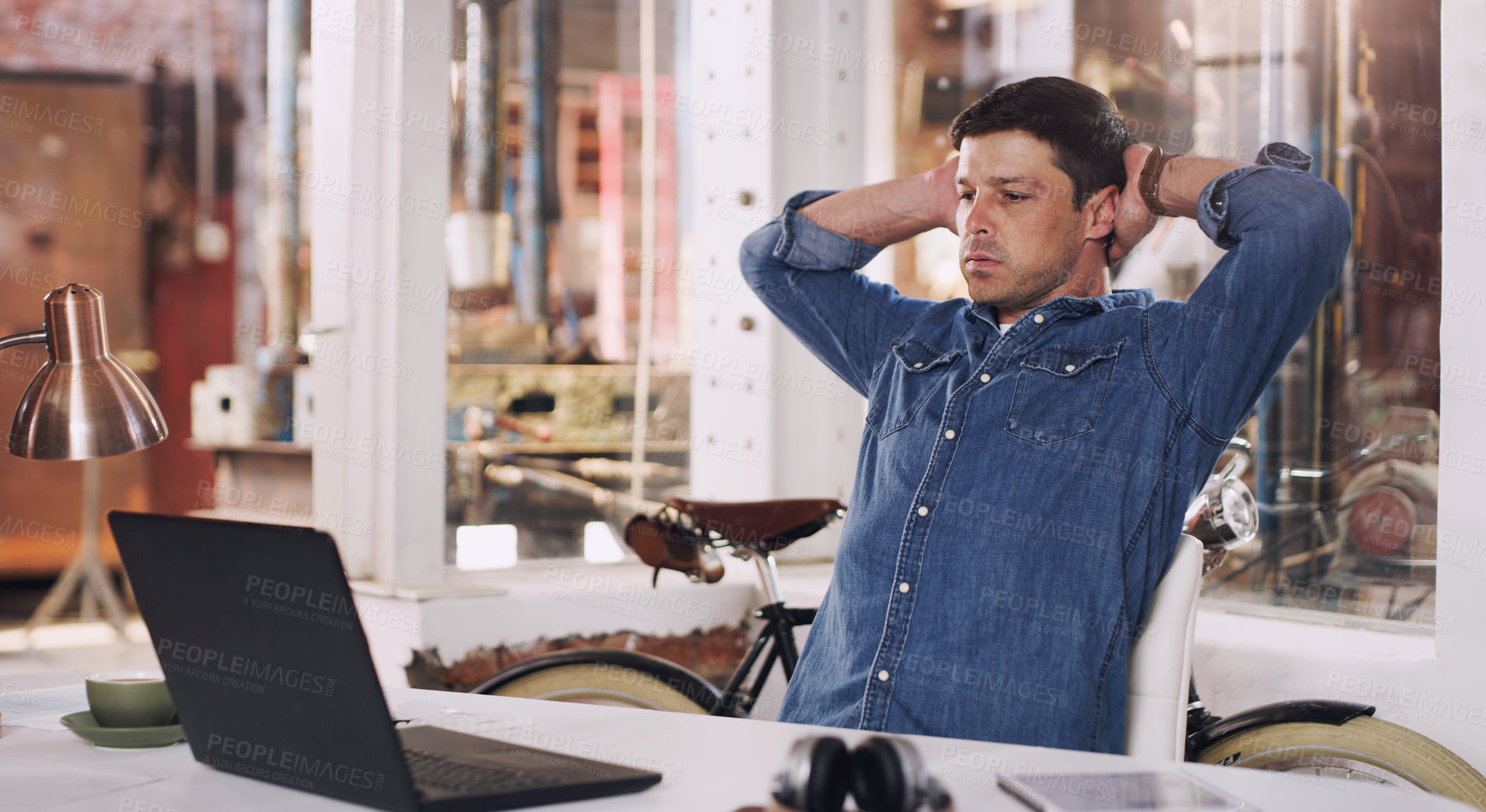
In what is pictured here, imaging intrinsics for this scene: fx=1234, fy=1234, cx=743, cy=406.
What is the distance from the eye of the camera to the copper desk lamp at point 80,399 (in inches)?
43.3

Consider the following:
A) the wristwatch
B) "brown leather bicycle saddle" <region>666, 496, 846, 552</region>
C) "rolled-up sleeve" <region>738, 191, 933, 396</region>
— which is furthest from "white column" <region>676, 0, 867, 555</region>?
the wristwatch

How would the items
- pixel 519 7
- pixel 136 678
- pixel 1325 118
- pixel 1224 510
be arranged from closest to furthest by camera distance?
pixel 136 678 < pixel 1224 510 < pixel 1325 118 < pixel 519 7

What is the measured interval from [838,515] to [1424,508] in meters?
1.03

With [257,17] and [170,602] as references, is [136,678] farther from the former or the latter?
[257,17]

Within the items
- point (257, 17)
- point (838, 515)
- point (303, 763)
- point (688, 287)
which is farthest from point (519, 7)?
point (257, 17)

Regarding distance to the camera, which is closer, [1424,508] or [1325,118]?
[1424,508]

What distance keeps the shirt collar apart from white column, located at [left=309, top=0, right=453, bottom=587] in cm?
137

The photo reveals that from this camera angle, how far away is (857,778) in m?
0.71

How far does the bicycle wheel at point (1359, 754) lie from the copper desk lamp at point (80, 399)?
1491 mm

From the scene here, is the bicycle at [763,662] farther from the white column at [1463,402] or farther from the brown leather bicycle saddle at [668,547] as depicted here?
the white column at [1463,402]

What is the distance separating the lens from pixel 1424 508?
216 centimetres

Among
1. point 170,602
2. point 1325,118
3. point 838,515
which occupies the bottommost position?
point 838,515

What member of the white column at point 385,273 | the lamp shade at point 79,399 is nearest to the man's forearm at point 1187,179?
the lamp shade at point 79,399

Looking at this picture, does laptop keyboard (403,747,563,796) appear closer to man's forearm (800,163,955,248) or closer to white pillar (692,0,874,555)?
man's forearm (800,163,955,248)
